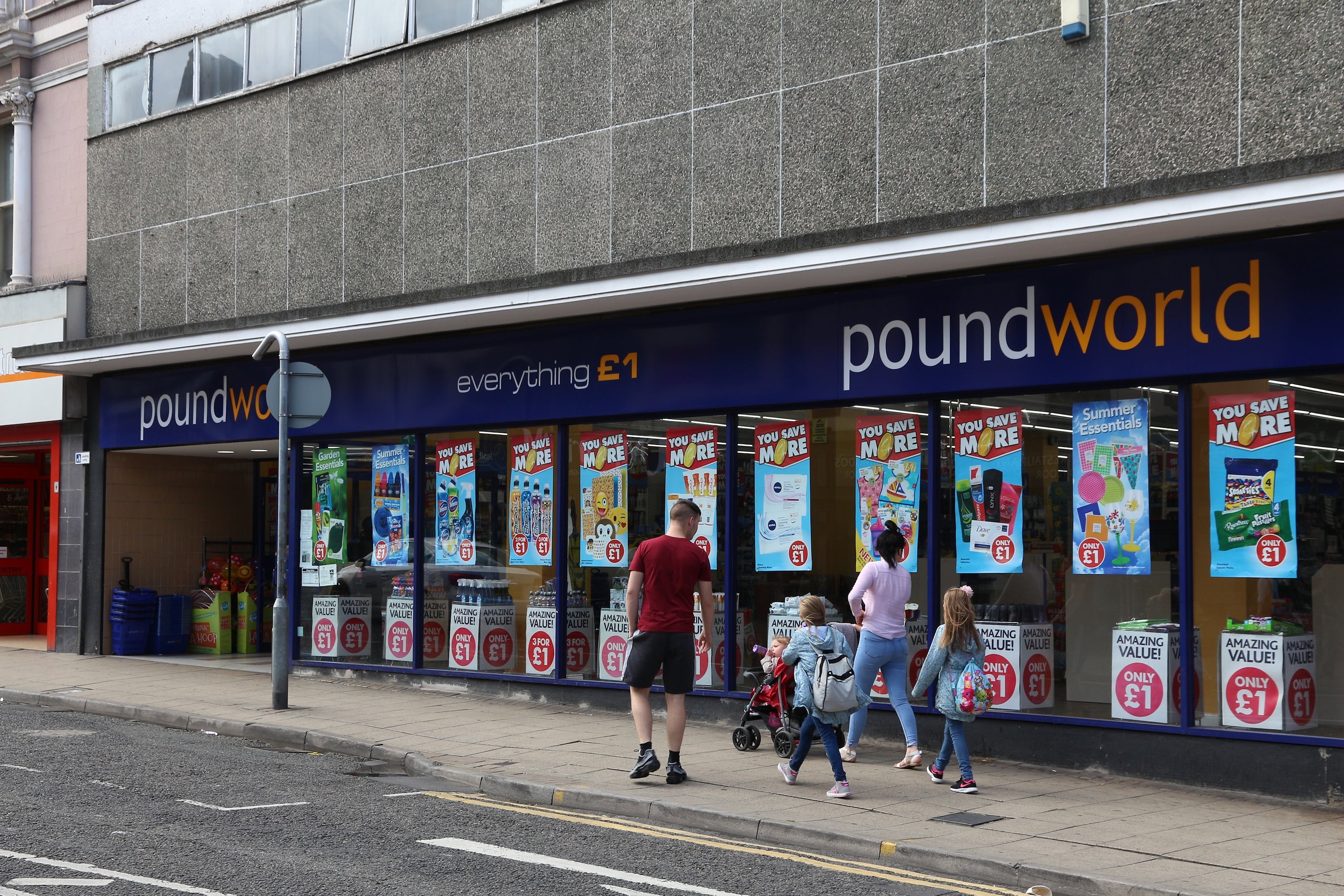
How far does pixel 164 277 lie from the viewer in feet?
57.9

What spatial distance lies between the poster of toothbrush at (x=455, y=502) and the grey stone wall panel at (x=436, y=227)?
1.78 m

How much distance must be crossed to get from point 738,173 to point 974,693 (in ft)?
18.2

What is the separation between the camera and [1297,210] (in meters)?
8.46

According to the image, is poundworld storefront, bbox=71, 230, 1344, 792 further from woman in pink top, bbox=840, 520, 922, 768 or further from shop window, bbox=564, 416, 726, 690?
woman in pink top, bbox=840, 520, 922, 768

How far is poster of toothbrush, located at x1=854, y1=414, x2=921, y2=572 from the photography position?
1120 centimetres

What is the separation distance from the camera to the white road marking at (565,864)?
655 centimetres

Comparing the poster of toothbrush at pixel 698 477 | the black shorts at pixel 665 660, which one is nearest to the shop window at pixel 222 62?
the poster of toothbrush at pixel 698 477

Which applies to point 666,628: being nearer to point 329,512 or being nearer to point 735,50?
point 735,50

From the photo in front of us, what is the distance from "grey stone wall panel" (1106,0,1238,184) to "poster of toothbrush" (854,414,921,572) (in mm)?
2681

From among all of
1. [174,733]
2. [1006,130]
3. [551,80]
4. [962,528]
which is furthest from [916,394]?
[174,733]

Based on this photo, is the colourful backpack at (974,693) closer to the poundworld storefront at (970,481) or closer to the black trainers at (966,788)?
the black trainers at (966,788)

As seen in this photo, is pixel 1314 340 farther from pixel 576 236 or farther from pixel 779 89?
pixel 576 236

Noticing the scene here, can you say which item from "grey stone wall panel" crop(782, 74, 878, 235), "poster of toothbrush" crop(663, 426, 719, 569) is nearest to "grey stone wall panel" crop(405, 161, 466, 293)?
"poster of toothbrush" crop(663, 426, 719, 569)

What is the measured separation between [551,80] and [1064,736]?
8.05 meters
